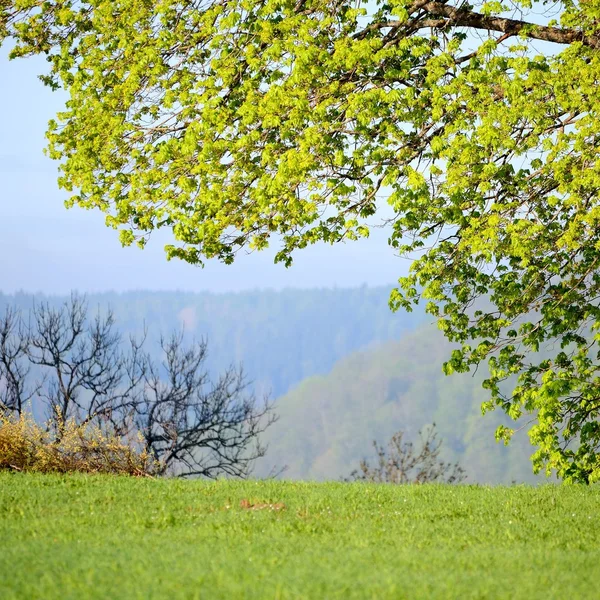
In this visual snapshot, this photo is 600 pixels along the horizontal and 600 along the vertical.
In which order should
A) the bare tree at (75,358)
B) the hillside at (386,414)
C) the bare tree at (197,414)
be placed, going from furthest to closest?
1. the hillside at (386,414)
2. the bare tree at (75,358)
3. the bare tree at (197,414)

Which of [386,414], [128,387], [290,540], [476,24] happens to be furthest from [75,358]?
[386,414]

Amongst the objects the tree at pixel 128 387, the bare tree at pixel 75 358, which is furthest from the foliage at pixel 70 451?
the bare tree at pixel 75 358

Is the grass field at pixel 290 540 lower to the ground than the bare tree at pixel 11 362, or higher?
lower

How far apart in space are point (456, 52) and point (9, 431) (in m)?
9.50

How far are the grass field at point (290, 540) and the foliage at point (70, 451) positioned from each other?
1359 mm

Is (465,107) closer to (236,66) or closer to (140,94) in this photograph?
(236,66)

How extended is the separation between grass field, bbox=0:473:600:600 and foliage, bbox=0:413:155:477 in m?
1.36

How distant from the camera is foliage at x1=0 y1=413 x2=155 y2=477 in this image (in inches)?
578

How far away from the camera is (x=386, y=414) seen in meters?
174

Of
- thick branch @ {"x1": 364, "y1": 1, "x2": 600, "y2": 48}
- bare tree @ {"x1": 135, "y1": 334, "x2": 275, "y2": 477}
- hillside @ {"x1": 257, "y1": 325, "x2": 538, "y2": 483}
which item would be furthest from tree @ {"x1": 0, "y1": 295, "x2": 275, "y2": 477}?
hillside @ {"x1": 257, "y1": 325, "x2": 538, "y2": 483}

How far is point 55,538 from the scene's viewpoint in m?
8.66

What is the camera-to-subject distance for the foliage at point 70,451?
14672 mm

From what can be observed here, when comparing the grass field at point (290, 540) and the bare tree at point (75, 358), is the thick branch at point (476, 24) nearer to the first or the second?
the grass field at point (290, 540)

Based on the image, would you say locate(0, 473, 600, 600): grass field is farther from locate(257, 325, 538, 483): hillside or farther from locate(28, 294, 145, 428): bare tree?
locate(257, 325, 538, 483): hillside
